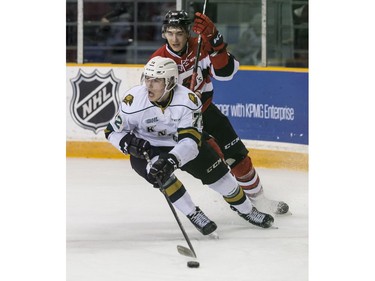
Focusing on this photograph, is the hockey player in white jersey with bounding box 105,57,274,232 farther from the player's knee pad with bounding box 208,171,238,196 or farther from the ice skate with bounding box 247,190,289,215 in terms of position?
the ice skate with bounding box 247,190,289,215

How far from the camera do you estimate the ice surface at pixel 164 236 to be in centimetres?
388

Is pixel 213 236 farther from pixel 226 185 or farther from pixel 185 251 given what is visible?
pixel 185 251

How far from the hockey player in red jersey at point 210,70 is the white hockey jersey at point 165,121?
1.47 feet

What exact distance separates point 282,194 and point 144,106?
1.62 metres

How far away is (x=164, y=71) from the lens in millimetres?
4215

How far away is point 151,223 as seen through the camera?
4961 mm

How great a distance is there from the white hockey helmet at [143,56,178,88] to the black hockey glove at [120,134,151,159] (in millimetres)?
248

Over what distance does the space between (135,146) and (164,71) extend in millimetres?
330

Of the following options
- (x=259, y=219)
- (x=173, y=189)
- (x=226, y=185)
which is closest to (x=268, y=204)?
(x=259, y=219)

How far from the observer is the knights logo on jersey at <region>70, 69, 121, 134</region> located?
23.2ft

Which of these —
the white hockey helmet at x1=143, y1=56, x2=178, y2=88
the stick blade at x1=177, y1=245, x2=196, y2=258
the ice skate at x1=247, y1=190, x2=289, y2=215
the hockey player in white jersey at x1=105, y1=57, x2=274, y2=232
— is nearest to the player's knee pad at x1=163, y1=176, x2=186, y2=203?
the hockey player in white jersey at x1=105, y1=57, x2=274, y2=232

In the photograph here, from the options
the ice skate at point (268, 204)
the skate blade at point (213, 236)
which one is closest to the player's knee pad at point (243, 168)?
the ice skate at point (268, 204)
